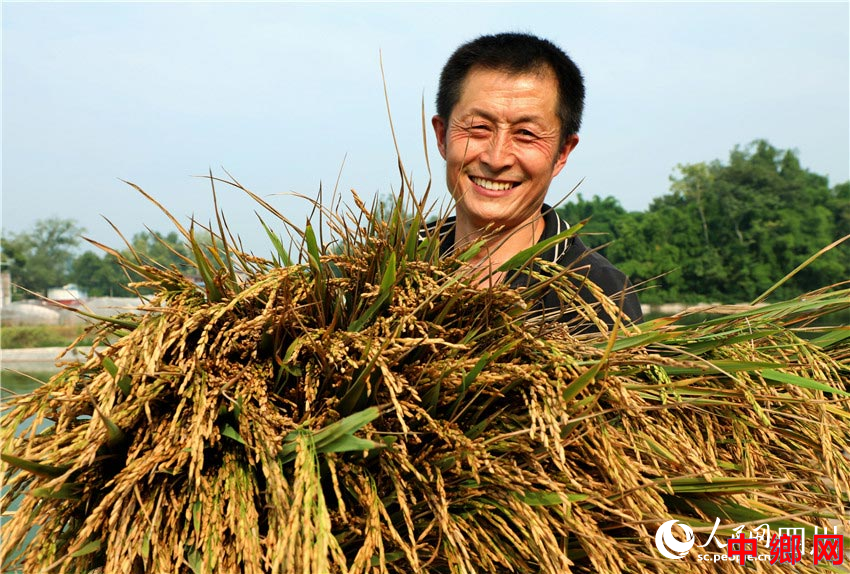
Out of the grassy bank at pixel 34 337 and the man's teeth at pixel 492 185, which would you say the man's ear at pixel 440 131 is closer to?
the man's teeth at pixel 492 185

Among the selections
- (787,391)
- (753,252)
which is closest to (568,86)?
(787,391)

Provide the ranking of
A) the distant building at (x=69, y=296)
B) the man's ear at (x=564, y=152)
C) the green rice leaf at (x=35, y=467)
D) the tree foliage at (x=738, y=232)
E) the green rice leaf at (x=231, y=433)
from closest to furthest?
1. the green rice leaf at (x=35, y=467)
2. the green rice leaf at (x=231, y=433)
3. the distant building at (x=69, y=296)
4. the man's ear at (x=564, y=152)
5. the tree foliage at (x=738, y=232)

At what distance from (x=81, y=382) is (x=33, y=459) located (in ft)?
0.56

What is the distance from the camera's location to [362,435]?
118 cm

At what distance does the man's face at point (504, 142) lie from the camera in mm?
2352

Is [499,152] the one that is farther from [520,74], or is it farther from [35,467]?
[35,467]

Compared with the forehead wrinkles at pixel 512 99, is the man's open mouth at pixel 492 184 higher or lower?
Answer: lower

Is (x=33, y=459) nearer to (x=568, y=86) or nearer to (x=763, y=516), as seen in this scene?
(x=763, y=516)

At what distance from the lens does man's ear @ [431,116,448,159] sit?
8.79 ft

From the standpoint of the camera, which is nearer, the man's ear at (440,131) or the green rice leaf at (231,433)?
the green rice leaf at (231,433)

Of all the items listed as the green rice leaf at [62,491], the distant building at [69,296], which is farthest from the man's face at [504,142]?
the green rice leaf at [62,491]

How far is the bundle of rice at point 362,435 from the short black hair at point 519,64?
123 centimetres

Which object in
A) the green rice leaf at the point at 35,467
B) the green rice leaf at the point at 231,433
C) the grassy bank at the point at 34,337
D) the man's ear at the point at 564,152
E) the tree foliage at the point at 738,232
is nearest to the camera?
the green rice leaf at the point at 35,467

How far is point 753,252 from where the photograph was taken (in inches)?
2648
